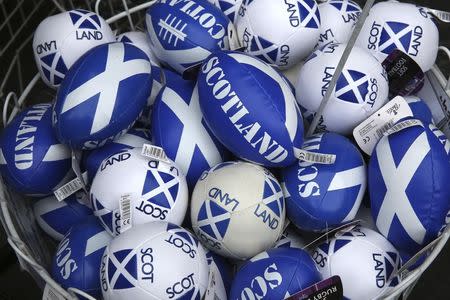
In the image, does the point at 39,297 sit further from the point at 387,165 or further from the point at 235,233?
the point at 387,165

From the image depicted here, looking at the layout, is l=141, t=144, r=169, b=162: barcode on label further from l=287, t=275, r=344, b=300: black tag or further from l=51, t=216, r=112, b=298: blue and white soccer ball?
l=287, t=275, r=344, b=300: black tag

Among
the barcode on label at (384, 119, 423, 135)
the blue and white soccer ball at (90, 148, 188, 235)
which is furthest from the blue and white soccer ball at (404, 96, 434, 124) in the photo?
the blue and white soccer ball at (90, 148, 188, 235)

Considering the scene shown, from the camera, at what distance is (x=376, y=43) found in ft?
3.76

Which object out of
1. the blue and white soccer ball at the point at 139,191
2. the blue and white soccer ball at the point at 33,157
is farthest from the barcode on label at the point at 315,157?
the blue and white soccer ball at the point at 33,157

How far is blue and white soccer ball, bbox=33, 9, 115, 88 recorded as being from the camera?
1130 mm

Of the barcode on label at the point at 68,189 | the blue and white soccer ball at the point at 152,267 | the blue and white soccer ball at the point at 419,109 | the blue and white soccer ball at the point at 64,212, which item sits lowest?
the blue and white soccer ball at the point at 64,212

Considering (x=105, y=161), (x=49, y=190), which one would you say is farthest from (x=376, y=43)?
(x=49, y=190)

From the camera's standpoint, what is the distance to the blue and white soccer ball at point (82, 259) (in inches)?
36.9

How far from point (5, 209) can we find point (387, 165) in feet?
2.25

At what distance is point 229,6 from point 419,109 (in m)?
0.46

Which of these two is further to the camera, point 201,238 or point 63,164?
point 63,164

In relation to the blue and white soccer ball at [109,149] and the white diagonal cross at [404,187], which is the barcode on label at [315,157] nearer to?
the white diagonal cross at [404,187]

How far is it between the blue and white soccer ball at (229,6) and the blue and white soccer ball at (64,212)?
0.50m

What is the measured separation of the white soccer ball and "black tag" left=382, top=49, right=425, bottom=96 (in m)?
0.36
